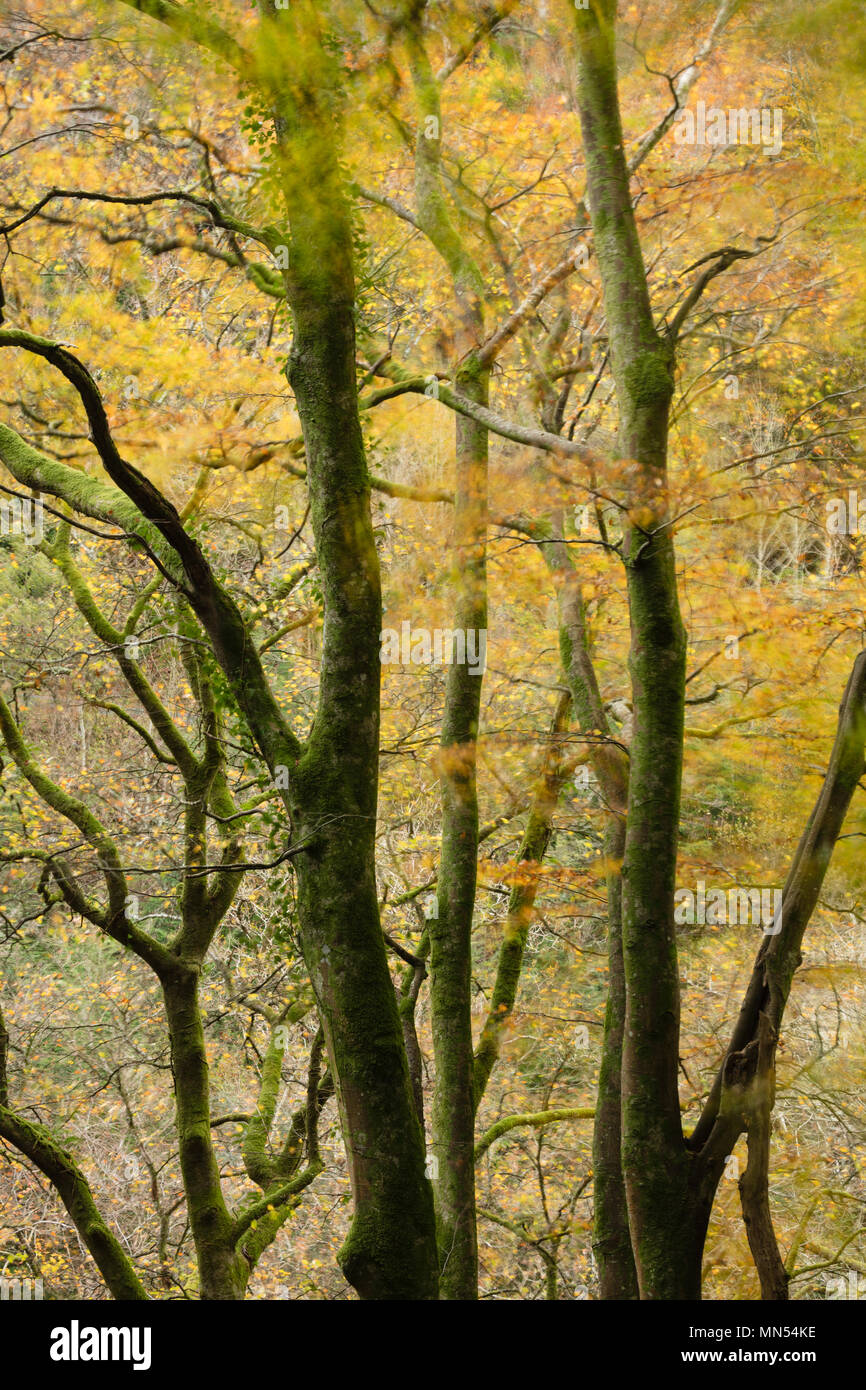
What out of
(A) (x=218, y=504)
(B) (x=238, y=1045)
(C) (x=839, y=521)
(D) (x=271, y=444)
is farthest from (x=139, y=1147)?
(C) (x=839, y=521)

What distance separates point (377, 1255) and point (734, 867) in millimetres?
6472

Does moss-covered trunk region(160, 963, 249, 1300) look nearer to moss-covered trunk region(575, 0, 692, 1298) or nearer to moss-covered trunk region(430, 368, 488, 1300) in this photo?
moss-covered trunk region(430, 368, 488, 1300)

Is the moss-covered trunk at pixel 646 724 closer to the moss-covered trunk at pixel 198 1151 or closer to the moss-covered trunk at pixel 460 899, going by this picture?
the moss-covered trunk at pixel 460 899

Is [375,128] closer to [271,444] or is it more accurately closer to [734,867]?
[271,444]

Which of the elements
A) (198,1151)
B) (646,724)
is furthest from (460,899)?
(198,1151)

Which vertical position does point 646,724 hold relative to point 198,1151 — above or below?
above

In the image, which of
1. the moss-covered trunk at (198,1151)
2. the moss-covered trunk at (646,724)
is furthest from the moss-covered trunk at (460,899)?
the moss-covered trunk at (198,1151)

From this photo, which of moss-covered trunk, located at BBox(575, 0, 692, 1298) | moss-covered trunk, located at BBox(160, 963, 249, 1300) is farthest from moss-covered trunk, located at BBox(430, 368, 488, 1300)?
moss-covered trunk, located at BBox(160, 963, 249, 1300)

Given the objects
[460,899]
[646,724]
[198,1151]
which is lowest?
[198,1151]

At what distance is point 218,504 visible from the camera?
7453 millimetres

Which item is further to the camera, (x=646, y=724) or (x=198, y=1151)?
(x=198, y=1151)

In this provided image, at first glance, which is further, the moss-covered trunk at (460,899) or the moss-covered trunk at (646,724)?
the moss-covered trunk at (460,899)

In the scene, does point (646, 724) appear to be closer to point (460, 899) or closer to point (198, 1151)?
point (460, 899)

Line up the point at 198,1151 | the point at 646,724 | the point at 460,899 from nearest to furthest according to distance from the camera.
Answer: the point at 646,724 < the point at 460,899 < the point at 198,1151
